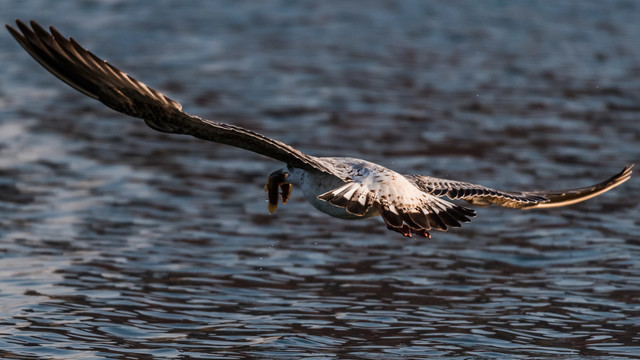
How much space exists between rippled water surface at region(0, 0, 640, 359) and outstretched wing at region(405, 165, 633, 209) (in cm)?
86

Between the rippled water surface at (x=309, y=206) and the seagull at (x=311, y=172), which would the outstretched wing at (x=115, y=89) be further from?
the rippled water surface at (x=309, y=206)

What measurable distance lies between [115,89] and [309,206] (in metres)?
5.97

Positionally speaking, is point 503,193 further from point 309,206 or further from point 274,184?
point 309,206

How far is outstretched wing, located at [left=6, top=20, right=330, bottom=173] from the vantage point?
5410 mm

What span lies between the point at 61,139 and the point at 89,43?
6930 millimetres

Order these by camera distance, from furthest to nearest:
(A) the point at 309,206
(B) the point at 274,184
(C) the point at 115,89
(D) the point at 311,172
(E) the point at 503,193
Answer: (A) the point at 309,206
(E) the point at 503,193
(B) the point at 274,184
(D) the point at 311,172
(C) the point at 115,89

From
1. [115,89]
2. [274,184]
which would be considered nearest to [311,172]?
[274,184]

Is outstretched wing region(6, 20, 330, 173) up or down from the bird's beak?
up

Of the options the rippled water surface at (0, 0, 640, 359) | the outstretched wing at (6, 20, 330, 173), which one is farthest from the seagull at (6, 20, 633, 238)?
the rippled water surface at (0, 0, 640, 359)

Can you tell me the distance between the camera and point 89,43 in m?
20.5

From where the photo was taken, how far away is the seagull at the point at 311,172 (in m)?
5.48

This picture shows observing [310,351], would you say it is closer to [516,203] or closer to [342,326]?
[342,326]

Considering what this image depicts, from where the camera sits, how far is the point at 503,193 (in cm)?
795

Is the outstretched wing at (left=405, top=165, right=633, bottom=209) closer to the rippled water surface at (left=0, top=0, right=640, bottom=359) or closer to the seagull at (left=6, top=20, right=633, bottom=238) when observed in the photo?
the seagull at (left=6, top=20, right=633, bottom=238)
